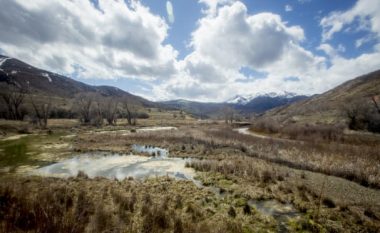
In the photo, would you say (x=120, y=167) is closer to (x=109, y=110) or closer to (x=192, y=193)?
(x=192, y=193)

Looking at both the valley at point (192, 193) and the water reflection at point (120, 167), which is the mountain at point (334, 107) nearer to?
the valley at point (192, 193)

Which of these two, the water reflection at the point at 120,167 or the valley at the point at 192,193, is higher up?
the valley at the point at 192,193

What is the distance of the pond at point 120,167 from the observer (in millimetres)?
16359

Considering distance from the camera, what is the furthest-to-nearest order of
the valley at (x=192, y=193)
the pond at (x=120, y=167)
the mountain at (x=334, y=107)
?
1. the mountain at (x=334, y=107)
2. the pond at (x=120, y=167)
3. the valley at (x=192, y=193)

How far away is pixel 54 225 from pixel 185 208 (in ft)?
20.1

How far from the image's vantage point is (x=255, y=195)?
11.7 metres

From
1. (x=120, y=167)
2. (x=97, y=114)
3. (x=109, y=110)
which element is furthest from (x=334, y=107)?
(x=97, y=114)

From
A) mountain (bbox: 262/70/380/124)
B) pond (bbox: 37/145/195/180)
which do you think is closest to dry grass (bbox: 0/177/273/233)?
pond (bbox: 37/145/195/180)

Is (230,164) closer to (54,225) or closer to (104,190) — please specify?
(104,190)

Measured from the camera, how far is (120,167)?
18.8 metres

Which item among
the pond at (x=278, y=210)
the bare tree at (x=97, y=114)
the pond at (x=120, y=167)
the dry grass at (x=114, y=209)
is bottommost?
the pond at (x=120, y=167)

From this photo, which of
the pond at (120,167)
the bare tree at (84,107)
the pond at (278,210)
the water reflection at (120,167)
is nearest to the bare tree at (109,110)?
the bare tree at (84,107)

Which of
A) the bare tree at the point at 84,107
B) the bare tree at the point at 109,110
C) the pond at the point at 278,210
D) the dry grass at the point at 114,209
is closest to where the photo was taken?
the dry grass at the point at 114,209

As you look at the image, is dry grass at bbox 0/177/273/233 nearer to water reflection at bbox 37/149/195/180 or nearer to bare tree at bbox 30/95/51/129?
water reflection at bbox 37/149/195/180
